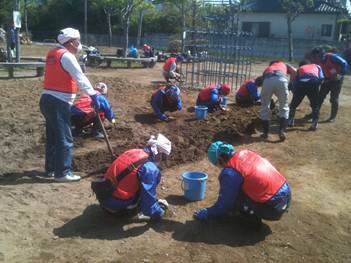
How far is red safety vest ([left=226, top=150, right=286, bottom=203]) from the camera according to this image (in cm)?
418

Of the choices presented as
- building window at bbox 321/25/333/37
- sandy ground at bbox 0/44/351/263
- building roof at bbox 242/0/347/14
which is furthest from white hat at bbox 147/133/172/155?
building window at bbox 321/25/333/37

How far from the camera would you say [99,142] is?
7223 millimetres

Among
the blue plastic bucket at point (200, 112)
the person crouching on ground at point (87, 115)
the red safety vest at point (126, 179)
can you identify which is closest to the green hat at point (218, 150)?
the red safety vest at point (126, 179)

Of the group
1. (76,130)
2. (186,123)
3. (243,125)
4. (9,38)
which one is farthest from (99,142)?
(9,38)

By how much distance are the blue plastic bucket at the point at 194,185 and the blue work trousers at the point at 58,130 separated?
1.54 metres

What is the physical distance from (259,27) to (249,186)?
36902 millimetres

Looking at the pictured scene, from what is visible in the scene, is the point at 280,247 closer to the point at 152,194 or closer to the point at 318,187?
the point at 152,194

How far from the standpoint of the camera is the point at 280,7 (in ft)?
125

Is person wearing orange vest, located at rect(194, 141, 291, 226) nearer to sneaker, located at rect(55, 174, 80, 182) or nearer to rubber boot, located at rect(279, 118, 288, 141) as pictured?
sneaker, located at rect(55, 174, 80, 182)

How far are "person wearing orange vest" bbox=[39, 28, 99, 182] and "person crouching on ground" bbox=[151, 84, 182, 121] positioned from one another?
129 inches

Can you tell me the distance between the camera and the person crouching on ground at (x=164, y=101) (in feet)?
28.8

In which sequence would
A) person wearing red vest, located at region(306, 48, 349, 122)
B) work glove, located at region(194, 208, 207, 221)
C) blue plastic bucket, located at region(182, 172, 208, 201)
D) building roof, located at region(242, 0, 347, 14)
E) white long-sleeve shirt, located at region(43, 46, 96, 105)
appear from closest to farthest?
work glove, located at region(194, 208, 207, 221) < blue plastic bucket, located at region(182, 172, 208, 201) < white long-sleeve shirt, located at region(43, 46, 96, 105) < person wearing red vest, located at region(306, 48, 349, 122) < building roof, located at region(242, 0, 347, 14)

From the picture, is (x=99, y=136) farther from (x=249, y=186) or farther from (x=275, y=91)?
(x=249, y=186)

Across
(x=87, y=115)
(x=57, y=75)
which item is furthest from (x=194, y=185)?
(x=87, y=115)
